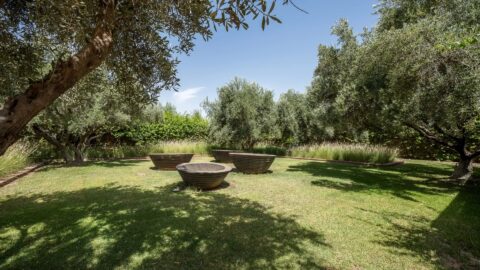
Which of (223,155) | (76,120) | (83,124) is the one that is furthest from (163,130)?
(76,120)

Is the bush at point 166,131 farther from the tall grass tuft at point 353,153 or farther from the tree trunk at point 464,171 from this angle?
the tree trunk at point 464,171

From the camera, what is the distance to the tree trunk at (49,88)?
89.0 inches

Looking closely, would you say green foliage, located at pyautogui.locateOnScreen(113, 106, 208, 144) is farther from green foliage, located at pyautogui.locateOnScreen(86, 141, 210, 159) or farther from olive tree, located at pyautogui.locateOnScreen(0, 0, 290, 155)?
olive tree, located at pyautogui.locateOnScreen(0, 0, 290, 155)

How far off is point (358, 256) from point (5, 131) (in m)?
4.55

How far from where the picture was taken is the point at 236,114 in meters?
17.5

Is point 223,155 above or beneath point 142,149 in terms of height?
beneath

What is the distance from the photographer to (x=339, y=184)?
29.6 ft

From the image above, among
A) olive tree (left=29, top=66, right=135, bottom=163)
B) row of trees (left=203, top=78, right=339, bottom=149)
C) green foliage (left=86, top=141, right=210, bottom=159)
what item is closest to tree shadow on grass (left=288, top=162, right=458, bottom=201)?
row of trees (left=203, top=78, right=339, bottom=149)

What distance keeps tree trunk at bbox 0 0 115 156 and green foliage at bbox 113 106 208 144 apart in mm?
14550

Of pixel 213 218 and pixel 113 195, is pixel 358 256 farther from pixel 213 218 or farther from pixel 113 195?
pixel 113 195

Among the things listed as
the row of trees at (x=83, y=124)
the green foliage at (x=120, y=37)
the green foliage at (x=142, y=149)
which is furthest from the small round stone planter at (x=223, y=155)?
the green foliage at (x=120, y=37)

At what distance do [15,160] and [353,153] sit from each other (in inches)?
660

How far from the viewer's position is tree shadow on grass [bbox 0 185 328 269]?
3611 mm

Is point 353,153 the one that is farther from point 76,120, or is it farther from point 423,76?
point 76,120
